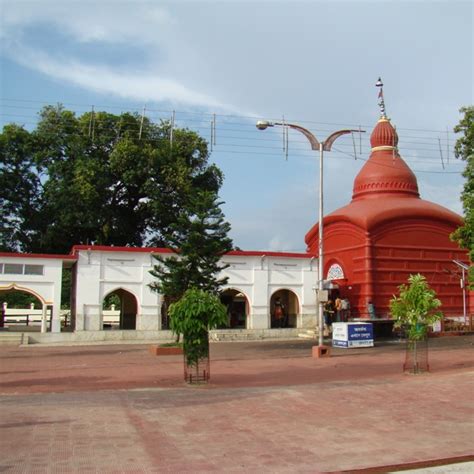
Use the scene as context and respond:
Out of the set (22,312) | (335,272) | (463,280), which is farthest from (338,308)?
(22,312)

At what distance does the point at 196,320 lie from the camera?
38.1 feet

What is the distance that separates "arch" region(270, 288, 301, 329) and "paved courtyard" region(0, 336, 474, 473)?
15.2 meters

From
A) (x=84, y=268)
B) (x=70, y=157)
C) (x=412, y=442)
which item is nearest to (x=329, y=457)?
(x=412, y=442)

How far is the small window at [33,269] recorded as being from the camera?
25312 mm

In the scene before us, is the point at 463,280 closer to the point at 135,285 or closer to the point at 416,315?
the point at 416,315

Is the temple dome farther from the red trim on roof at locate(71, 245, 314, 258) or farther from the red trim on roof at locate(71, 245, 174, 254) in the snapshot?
the red trim on roof at locate(71, 245, 174, 254)

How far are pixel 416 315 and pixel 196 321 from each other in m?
5.78

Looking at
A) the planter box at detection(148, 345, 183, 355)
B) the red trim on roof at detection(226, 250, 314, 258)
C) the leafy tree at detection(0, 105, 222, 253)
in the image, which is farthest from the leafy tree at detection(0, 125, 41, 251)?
the planter box at detection(148, 345, 183, 355)

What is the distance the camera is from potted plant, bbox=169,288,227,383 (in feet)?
38.1

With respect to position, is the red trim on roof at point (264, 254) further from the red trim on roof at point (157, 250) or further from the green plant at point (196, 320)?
the green plant at point (196, 320)

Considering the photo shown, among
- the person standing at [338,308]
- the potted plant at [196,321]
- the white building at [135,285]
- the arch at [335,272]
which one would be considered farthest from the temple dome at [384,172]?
the potted plant at [196,321]

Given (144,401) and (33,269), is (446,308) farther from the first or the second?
(144,401)

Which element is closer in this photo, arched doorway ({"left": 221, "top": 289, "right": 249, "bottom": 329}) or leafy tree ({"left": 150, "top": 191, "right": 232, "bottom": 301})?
leafy tree ({"left": 150, "top": 191, "right": 232, "bottom": 301})

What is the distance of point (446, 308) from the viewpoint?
28578mm
